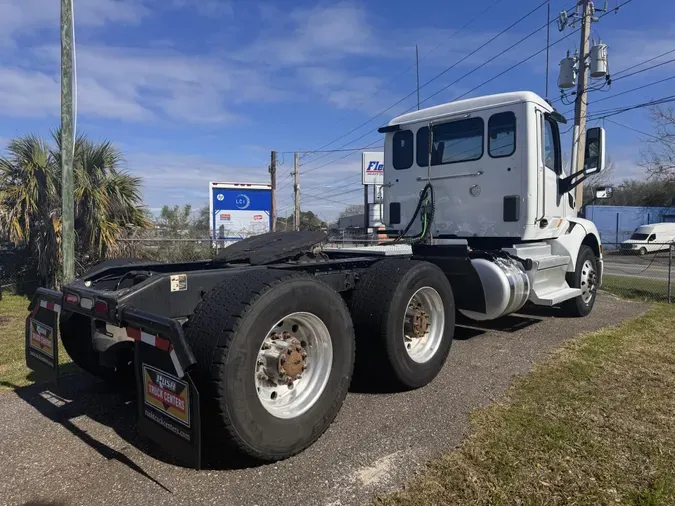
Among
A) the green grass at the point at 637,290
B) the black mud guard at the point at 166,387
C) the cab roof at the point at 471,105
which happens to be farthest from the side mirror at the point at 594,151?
the black mud guard at the point at 166,387

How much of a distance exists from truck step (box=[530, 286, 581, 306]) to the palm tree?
7301 millimetres

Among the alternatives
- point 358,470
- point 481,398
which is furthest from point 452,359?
point 358,470

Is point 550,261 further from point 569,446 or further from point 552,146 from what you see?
point 569,446

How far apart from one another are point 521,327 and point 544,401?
10.4ft

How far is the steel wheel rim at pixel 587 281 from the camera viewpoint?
8.02 meters

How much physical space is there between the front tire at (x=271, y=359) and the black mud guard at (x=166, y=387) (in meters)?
0.14

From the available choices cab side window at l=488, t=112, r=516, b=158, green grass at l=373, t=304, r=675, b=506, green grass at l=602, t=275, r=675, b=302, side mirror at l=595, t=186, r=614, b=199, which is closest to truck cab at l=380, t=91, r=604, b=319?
cab side window at l=488, t=112, r=516, b=158

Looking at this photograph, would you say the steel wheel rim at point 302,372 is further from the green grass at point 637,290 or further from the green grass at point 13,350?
the green grass at point 637,290

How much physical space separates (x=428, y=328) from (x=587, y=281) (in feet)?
14.7

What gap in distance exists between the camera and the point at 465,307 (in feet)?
19.2

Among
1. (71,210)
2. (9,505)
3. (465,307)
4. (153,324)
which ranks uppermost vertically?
(71,210)

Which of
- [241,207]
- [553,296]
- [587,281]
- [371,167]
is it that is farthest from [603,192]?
[371,167]

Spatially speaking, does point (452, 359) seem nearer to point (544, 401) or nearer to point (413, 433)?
point (544, 401)

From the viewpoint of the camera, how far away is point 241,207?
17.5 m
